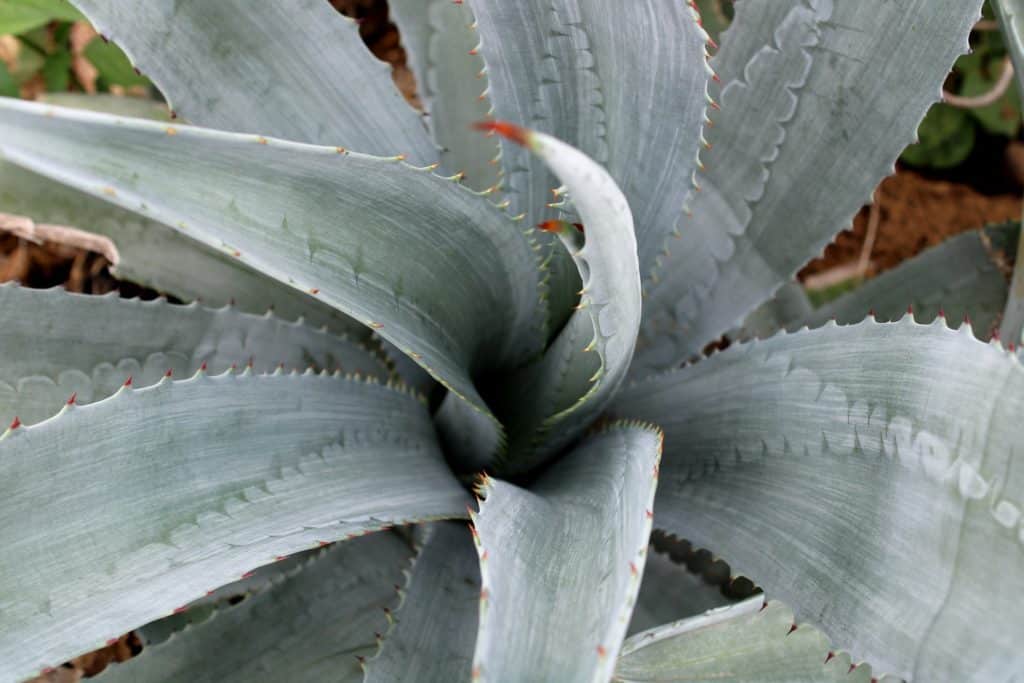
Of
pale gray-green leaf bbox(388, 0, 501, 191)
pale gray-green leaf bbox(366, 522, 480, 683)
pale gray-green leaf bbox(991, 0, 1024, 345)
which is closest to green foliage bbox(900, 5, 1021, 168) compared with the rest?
pale gray-green leaf bbox(991, 0, 1024, 345)

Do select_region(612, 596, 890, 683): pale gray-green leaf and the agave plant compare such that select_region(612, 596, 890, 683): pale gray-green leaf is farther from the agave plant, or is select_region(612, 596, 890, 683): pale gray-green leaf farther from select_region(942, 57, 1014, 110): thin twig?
select_region(942, 57, 1014, 110): thin twig

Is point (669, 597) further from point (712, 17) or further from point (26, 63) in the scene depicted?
point (26, 63)

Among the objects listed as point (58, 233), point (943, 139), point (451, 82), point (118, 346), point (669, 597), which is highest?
point (943, 139)

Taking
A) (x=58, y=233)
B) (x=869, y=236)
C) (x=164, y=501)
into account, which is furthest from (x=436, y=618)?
(x=869, y=236)

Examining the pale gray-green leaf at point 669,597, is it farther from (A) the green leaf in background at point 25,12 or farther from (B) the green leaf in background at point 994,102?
(B) the green leaf in background at point 994,102

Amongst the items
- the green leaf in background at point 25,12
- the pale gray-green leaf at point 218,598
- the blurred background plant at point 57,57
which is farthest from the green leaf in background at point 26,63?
the pale gray-green leaf at point 218,598

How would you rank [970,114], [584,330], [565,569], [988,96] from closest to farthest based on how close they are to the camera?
[565,569]
[584,330]
[988,96]
[970,114]

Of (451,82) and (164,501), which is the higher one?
(451,82)
